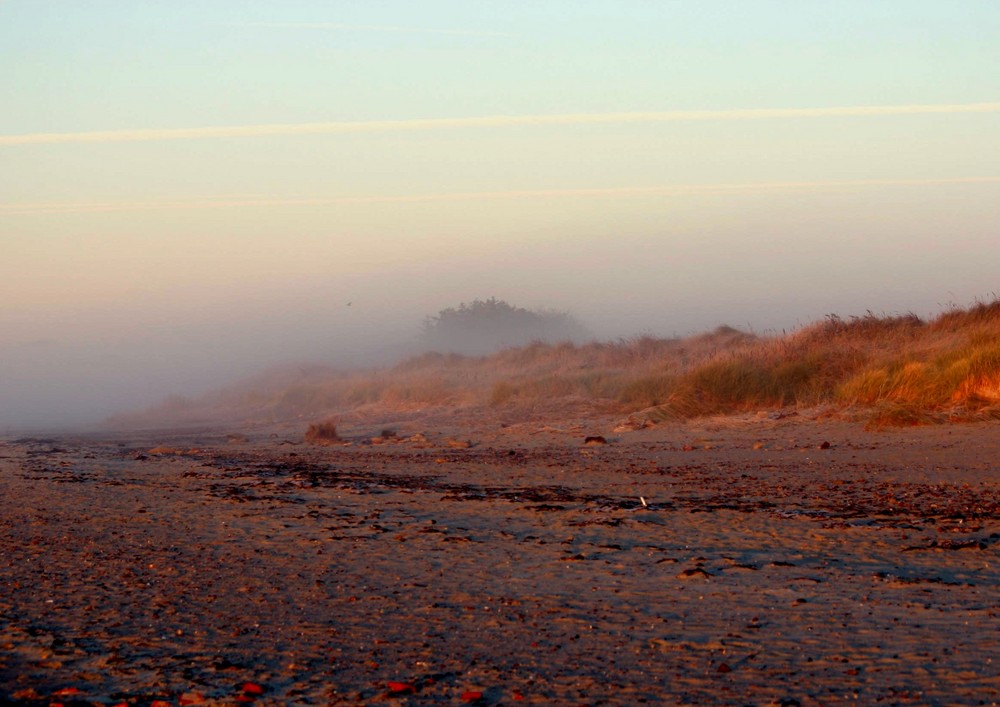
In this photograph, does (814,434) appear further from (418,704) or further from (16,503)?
(418,704)

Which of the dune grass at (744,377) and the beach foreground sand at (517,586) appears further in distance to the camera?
the dune grass at (744,377)

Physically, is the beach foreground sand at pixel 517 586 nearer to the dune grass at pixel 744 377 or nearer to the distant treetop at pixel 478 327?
the dune grass at pixel 744 377

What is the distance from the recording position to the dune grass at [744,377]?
1488 cm

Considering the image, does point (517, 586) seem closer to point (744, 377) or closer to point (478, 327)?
point (744, 377)

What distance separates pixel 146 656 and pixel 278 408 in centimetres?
2874

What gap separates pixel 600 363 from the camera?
27.0m

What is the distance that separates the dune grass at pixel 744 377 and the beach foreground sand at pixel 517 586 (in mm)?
3347

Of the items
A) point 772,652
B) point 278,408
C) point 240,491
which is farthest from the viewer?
point 278,408

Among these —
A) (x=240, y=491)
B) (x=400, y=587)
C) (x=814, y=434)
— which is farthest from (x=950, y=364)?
(x=400, y=587)

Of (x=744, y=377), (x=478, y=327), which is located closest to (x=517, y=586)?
(x=744, y=377)

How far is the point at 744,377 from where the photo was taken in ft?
59.1

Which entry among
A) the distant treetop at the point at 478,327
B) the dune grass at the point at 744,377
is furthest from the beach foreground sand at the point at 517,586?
the distant treetop at the point at 478,327

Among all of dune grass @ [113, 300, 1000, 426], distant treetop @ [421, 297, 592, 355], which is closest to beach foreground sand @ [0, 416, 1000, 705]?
dune grass @ [113, 300, 1000, 426]

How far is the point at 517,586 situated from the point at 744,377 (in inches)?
506
